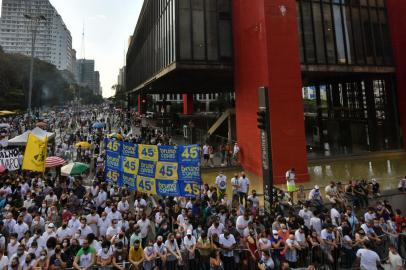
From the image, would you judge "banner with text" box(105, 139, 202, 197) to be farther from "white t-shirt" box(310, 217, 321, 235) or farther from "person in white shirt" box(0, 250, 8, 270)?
"person in white shirt" box(0, 250, 8, 270)

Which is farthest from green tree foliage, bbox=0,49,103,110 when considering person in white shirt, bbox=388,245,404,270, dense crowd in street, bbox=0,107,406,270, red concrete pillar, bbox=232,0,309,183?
person in white shirt, bbox=388,245,404,270

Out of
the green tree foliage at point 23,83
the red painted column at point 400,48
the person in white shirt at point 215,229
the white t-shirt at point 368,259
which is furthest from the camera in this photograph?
the green tree foliage at point 23,83

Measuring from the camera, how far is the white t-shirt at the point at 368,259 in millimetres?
7820

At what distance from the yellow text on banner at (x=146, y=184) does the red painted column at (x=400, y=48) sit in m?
21.8

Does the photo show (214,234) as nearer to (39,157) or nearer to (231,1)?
(39,157)

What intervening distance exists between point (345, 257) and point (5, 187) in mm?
12954

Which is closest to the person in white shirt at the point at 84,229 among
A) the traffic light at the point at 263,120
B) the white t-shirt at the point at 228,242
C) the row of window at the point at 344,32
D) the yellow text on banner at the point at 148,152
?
the yellow text on banner at the point at 148,152

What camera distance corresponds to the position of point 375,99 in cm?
2495

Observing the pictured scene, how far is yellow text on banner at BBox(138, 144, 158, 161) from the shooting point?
409 inches

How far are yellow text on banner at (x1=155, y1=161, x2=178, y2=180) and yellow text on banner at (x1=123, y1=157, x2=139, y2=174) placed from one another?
90 centimetres

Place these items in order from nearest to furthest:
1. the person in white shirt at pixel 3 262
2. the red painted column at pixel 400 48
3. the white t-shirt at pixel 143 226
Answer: the person in white shirt at pixel 3 262
the white t-shirt at pixel 143 226
the red painted column at pixel 400 48

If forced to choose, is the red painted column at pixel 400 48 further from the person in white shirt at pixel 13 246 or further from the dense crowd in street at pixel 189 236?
the person in white shirt at pixel 13 246

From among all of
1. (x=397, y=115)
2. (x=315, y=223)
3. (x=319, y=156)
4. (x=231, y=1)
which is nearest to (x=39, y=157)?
(x=315, y=223)

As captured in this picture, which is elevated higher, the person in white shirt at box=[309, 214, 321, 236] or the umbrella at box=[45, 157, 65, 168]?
the umbrella at box=[45, 157, 65, 168]
